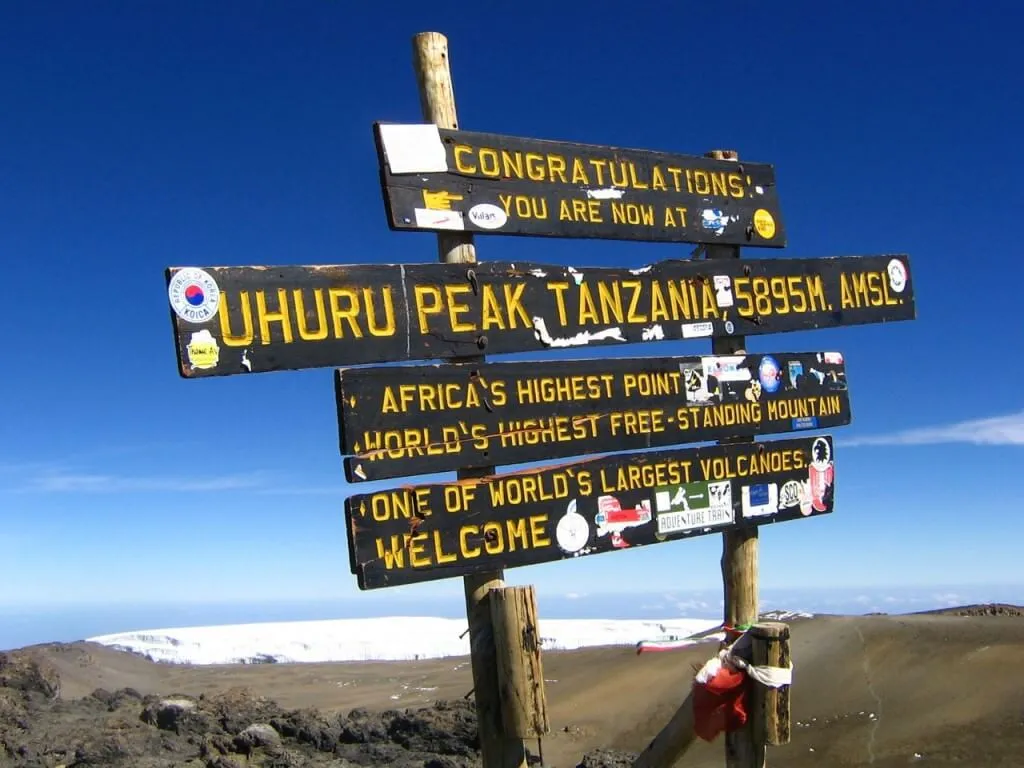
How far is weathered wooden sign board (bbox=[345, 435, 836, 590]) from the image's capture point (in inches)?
181

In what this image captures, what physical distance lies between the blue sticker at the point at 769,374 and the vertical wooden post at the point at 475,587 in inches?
86.1

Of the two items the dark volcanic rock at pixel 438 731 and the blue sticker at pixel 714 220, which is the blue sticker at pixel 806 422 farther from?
the dark volcanic rock at pixel 438 731

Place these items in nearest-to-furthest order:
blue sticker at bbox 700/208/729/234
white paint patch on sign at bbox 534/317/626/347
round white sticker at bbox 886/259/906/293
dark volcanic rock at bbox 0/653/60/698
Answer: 1. white paint patch on sign at bbox 534/317/626/347
2. blue sticker at bbox 700/208/729/234
3. round white sticker at bbox 886/259/906/293
4. dark volcanic rock at bbox 0/653/60/698

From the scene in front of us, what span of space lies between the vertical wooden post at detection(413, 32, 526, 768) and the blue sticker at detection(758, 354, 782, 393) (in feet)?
7.17

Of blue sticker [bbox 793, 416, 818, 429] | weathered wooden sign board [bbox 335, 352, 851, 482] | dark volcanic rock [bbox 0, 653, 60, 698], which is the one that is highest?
weathered wooden sign board [bbox 335, 352, 851, 482]

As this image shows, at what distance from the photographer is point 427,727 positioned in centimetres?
1102

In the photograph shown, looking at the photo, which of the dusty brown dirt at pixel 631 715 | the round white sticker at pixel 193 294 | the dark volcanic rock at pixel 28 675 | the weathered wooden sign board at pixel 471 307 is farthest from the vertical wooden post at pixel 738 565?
the dark volcanic rock at pixel 28 675

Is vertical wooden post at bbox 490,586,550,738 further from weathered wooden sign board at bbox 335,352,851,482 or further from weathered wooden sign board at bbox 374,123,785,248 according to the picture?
weathered wooden sign board at bbox 374,123,785,248

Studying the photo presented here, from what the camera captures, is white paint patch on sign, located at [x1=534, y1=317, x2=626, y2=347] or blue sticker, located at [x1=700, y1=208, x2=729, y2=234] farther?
blue sticker, located at [x1=700, y1=208, x2=729, y2=234]

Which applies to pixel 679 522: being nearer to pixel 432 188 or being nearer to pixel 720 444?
pixel 720 444

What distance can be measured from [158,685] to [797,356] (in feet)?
47.0

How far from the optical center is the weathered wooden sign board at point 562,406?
4.64 m

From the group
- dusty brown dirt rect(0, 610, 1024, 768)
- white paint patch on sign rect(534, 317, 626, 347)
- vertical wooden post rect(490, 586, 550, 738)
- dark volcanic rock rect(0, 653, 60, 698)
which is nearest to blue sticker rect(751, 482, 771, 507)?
white paint patch on sign rect(534, 317, 626, 347)

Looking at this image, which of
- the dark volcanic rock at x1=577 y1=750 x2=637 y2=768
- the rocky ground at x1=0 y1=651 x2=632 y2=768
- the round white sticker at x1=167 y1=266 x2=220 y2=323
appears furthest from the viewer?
the rocky ground at x1=0 y1=651 x2=632 y2=768
